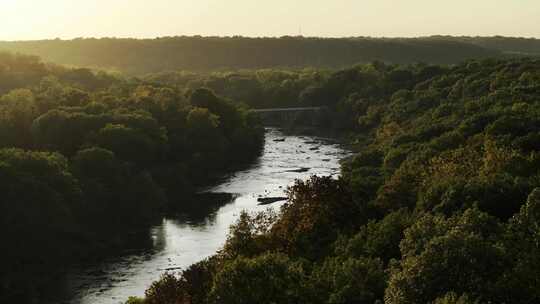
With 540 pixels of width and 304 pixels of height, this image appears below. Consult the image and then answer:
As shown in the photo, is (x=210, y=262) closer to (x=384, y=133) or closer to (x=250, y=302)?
(x=250, y=302)

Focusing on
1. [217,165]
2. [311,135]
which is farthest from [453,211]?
[311,135]

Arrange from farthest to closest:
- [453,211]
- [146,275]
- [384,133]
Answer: [384,133]
[146,275]
[453,211]

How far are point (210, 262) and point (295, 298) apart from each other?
654 inches

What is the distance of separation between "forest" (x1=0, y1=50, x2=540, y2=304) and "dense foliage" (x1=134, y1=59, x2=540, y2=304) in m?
0.11

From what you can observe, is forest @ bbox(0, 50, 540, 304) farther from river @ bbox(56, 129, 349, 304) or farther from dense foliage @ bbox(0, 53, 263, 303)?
river @ bbox(56, 129, 349, 304)

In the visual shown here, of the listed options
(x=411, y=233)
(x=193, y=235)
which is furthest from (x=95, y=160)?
(x=411, y=233)

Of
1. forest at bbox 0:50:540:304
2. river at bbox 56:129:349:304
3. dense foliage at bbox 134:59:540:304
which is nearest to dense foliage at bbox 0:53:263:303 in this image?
forest at bbox 0:50:540:304

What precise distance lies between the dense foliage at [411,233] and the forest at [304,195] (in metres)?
0.11

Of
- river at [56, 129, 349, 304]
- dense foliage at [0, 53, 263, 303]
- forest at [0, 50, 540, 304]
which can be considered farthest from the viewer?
dense foliage at [0, 53, 263, 303]

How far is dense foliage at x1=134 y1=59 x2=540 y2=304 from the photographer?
3312 centimetres

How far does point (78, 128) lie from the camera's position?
339ft

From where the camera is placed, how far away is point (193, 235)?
8038 cm

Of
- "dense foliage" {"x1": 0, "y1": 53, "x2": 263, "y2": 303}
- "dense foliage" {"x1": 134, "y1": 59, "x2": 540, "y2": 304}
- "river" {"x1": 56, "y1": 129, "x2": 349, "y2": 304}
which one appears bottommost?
"river" {"x1": 56, "y1": 129, "x2": 349, "y2": 304}

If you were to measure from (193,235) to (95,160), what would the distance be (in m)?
19.7
